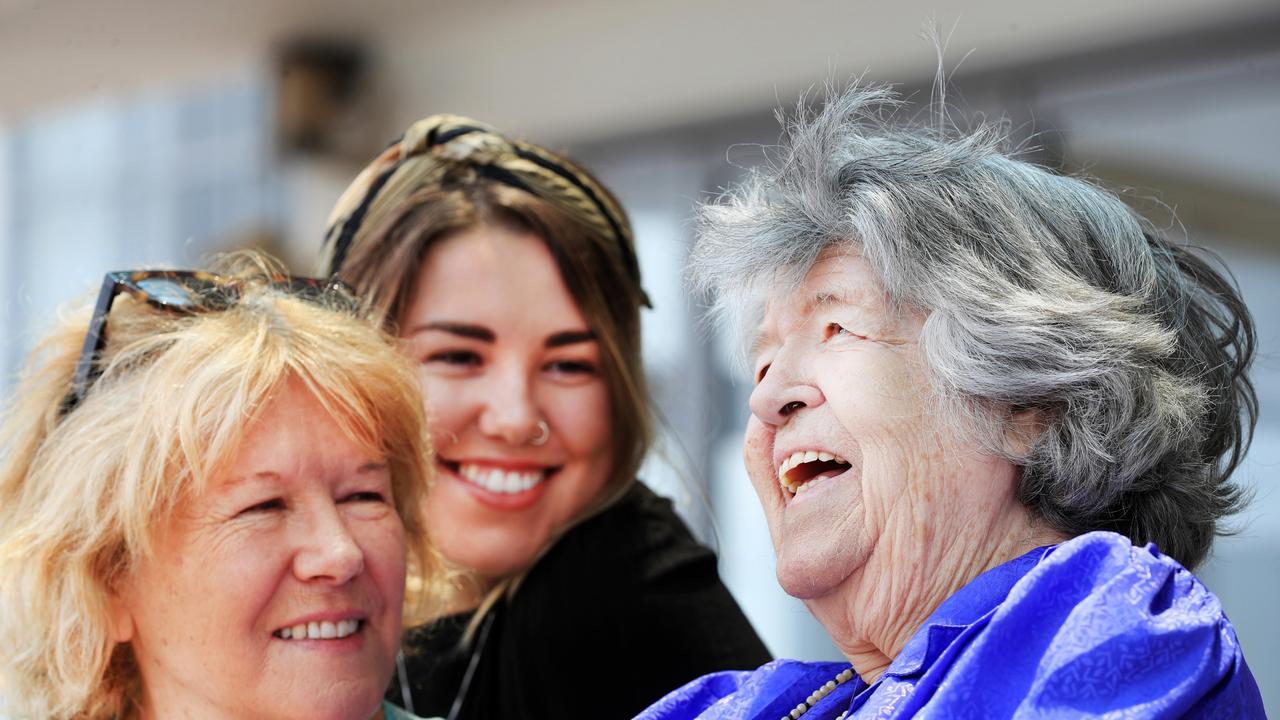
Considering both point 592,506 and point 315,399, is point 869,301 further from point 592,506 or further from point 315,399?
point 592,506

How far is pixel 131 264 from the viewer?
206cm

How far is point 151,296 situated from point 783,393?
2.67 ft

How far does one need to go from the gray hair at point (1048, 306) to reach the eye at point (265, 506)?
621mm

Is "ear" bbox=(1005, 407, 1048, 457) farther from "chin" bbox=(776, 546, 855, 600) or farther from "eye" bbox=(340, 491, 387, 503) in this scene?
"eye" bbox=(340, 491, 387, 503)

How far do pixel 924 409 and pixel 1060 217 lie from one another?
25 cm

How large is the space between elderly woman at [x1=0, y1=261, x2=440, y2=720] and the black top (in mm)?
427

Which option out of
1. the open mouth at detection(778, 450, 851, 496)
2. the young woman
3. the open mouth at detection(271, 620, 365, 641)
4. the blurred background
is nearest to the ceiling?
the blurred background

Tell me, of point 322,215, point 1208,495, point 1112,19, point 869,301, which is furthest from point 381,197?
point 322,215

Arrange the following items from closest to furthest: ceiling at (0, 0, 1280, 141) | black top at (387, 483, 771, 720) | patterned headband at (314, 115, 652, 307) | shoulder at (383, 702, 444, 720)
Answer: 1. shoulder at (383, 702, 444, 720)
2. black top at (387, 483, 771, 720)
3. patterned headband at (314, 115, 652, 307)
4. ceiling at (0, 0, 1280, 141)

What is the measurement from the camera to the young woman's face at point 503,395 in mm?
2199

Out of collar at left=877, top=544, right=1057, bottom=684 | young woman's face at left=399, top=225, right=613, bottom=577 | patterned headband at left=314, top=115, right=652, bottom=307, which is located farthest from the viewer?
patterned headband at left=314, top=115, right=652, bottom=307

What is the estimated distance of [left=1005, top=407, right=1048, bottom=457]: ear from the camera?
1.41 m

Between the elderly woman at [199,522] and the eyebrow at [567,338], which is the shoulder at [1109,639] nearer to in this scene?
the elderly woman at [199,522]

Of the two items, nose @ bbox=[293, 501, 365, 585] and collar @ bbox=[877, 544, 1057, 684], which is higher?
collar @ bbox=[877, 544, 1057, 684]
